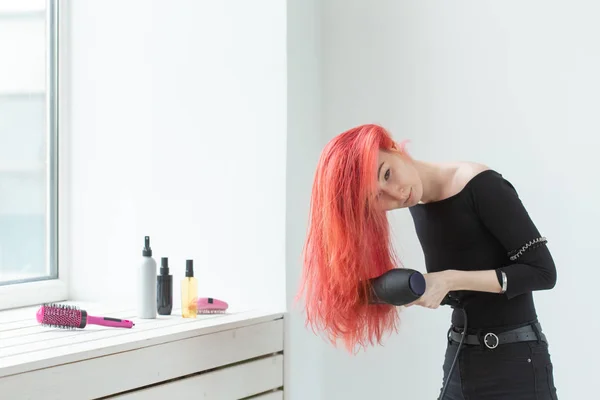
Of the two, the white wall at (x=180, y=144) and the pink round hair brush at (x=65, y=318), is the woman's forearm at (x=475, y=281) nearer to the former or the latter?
the white wall at (x=180, y=144)

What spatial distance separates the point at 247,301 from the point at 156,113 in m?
0.59

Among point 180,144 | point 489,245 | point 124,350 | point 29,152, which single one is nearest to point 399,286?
point 489,245

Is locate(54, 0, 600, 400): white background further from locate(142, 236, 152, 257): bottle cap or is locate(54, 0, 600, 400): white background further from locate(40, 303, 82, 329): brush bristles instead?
locate(40, 303, 82, 329): brush bristles

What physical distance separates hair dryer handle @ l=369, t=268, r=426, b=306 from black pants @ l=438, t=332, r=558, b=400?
25 cm

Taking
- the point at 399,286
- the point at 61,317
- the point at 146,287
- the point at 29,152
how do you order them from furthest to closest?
the point at 29,152
the point at 146,287
the point at 61,317
the point at 399,286

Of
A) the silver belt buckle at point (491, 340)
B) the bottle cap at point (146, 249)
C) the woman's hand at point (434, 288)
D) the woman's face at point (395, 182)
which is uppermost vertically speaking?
the woman's face at point (395, 182)

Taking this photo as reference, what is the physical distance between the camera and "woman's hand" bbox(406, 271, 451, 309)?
1.42m

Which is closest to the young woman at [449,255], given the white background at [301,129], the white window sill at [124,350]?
the white window sill at [124,350]

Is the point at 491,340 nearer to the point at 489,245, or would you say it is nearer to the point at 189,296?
the point at 489,245

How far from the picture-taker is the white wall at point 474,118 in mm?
1802

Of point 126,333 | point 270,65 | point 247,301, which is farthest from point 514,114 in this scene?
point 126,333

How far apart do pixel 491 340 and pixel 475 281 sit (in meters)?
0.15

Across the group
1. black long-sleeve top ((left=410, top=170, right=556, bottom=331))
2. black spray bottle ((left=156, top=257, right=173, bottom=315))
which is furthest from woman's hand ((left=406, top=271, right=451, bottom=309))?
black spray bottle ((left=156, top=257, right=173, bottom=315))

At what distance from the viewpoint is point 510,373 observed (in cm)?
147
